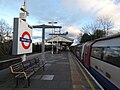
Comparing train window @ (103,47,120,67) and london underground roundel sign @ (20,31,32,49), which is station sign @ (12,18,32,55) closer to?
london underground roundel sign @ (20,31,32,49)

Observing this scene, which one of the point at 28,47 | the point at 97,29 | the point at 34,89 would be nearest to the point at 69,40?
the point at 97,29

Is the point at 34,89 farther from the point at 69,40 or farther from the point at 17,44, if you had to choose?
the point at 69,40

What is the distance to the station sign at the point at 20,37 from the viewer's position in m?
10.1

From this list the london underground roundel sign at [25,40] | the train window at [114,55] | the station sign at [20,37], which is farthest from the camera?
the london underground roundel sign at [25,40]

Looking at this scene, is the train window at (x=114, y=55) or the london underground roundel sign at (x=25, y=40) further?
the london underground roundel sign at (x=25, y=40)

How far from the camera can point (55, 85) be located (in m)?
9.06

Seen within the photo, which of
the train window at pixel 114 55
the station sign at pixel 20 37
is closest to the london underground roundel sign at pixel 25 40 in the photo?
the station sign at pixel 20 37

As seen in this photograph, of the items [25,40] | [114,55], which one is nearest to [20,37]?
[25,40]

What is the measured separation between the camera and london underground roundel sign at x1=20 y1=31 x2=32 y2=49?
439 inches

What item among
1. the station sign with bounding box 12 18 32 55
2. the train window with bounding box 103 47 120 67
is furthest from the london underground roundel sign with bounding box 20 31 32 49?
the train window with bounding box 103 47 120 67

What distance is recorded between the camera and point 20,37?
10586 mm

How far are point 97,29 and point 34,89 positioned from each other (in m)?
62.6

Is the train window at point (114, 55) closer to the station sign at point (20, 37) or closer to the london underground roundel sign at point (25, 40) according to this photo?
the station sign at point (20, 37)

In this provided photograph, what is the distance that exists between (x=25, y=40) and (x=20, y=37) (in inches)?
41.6
